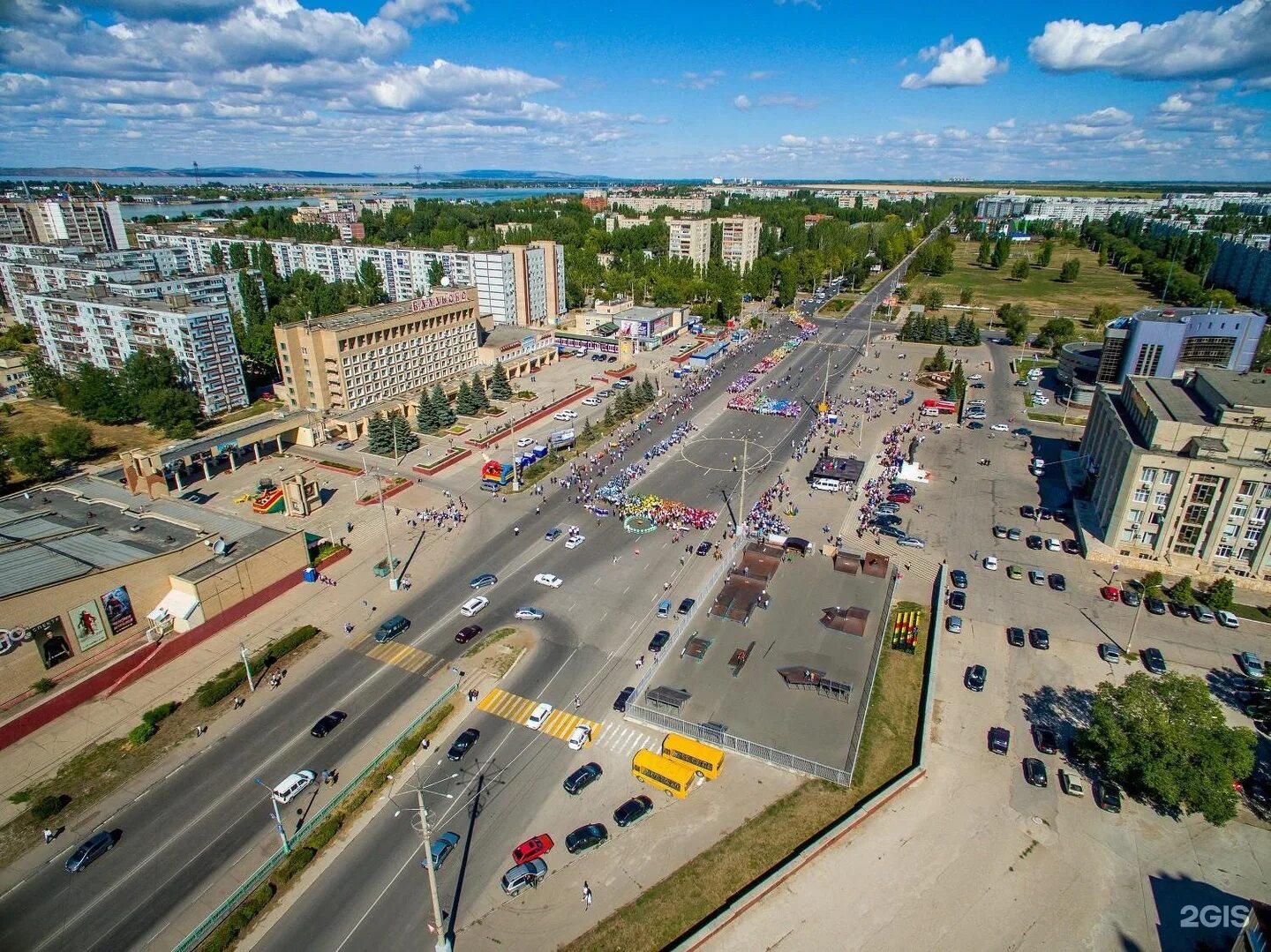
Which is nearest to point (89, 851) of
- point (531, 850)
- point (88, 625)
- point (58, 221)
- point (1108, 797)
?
point (88, 625)

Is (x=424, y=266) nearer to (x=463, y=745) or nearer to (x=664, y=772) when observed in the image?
(x=463, y=745)

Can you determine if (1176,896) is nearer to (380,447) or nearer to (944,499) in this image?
(944,499)

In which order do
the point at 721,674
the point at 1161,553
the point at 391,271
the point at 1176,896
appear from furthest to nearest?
the point at 391,271, the point at 1161,553, the point at 721,674, the point at 1176,896

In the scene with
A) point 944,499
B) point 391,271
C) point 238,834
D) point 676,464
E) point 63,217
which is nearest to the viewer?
point 238,834

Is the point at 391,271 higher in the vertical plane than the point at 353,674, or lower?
higher

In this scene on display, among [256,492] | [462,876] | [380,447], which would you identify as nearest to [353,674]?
[462,876]

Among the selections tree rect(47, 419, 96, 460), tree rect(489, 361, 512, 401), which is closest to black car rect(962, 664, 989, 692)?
tree rect(489, 361, 512, 401)

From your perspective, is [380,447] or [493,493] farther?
[380,447]
